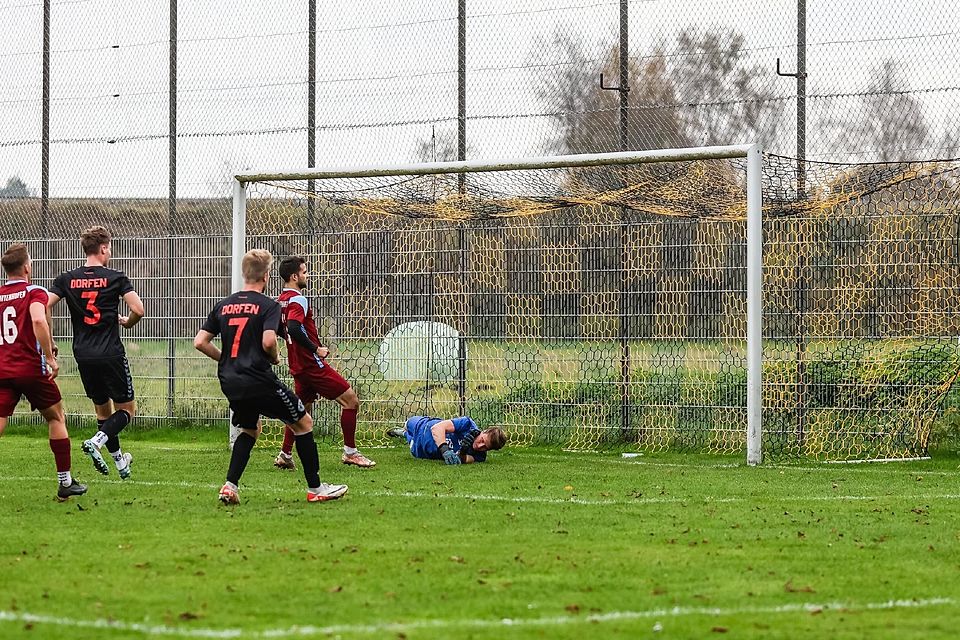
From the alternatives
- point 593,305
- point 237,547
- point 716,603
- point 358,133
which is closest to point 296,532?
point 237,547

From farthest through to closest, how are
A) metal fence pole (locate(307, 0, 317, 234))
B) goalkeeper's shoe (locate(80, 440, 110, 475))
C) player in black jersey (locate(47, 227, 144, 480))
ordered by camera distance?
1. metal fence pole (locate(307, 0, 317, 234))
2. player in black jersey (locate(47, 227, 144, 480))
3. goalkeeper's shoe (locate(80, 440, 110, 475))

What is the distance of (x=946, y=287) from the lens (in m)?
12.2

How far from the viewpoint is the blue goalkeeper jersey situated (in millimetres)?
11969

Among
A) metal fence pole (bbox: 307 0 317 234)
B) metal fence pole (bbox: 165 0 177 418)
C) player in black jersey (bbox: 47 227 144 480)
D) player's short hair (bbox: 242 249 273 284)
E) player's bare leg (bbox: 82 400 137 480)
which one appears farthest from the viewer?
metal fence pole (bbox: 165 0 177 418)

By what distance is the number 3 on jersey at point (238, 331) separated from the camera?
29.9 feet

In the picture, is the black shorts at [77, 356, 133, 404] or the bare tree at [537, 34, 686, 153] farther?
the bare tree at [537, 34, 686, 153]

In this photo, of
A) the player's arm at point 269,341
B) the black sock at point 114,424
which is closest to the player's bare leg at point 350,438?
the black sock at point 114,424

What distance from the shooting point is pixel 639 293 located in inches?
519

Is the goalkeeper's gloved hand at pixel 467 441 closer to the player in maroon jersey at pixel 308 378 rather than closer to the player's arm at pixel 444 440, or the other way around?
the player's arm at pixel 444 440

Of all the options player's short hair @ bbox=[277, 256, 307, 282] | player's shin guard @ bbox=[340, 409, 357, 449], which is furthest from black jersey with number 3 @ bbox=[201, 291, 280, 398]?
player's shin guard @ bbox=[340, 409, 357, 449]

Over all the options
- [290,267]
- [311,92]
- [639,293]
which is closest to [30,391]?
[290,267]

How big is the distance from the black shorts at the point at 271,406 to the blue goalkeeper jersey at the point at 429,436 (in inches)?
114

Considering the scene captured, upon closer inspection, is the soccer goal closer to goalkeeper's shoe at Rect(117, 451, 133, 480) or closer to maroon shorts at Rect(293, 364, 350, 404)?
maroon shorts at Rect(293, 364, 350, 404)

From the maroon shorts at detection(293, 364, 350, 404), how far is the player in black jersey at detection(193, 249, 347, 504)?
2.50 metres
